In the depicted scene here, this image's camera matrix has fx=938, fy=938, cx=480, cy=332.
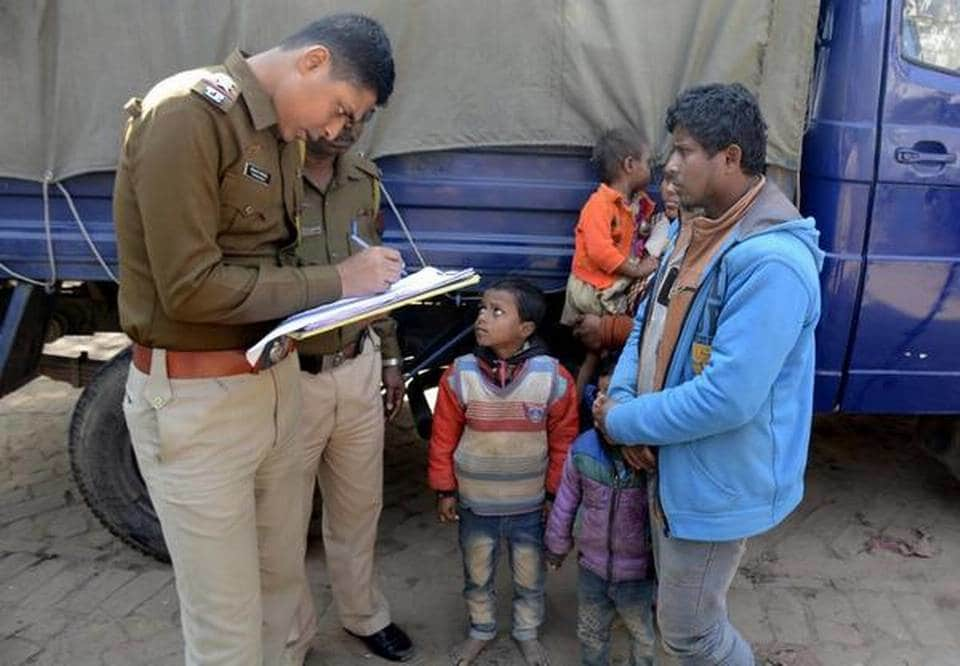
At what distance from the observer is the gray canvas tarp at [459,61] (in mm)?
2994

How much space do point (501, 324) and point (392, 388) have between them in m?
0.48

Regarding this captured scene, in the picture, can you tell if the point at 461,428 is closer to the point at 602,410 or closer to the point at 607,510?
the point at 607,510

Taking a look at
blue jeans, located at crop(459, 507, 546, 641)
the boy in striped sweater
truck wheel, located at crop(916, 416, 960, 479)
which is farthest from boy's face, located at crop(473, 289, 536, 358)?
truck wheel, located at crop(916, 416, 960, 479)

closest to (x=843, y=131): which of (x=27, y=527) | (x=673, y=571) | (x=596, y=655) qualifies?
(x=673, y=571)

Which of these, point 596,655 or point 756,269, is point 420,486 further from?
point 756,269

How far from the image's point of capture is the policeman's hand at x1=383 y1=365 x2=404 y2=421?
311 cm

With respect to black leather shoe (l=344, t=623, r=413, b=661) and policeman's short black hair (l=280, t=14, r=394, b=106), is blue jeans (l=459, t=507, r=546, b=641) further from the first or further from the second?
policeman's short black hair (l=280, t=14, r=394, b=106)

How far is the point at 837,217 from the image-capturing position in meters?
3.10

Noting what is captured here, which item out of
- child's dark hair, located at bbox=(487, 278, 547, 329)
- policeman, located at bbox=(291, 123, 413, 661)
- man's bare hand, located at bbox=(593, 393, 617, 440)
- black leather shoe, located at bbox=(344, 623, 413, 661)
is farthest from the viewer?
black leather shoe, located at bbox=(344, 623, 413, 661)

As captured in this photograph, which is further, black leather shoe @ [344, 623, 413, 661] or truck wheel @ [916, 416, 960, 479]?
truck wheel @ [916, 416, 960, 479]

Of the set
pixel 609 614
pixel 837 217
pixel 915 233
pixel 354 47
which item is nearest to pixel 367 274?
pixel 354 47

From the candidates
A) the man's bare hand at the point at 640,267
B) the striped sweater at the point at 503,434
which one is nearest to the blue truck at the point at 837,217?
the man's bare hand at the point at 640,267

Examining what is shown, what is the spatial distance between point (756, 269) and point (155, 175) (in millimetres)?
1218

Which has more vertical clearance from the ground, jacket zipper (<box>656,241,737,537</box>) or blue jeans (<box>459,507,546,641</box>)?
jacket zipper (<box>656,241,737,537</box>)
